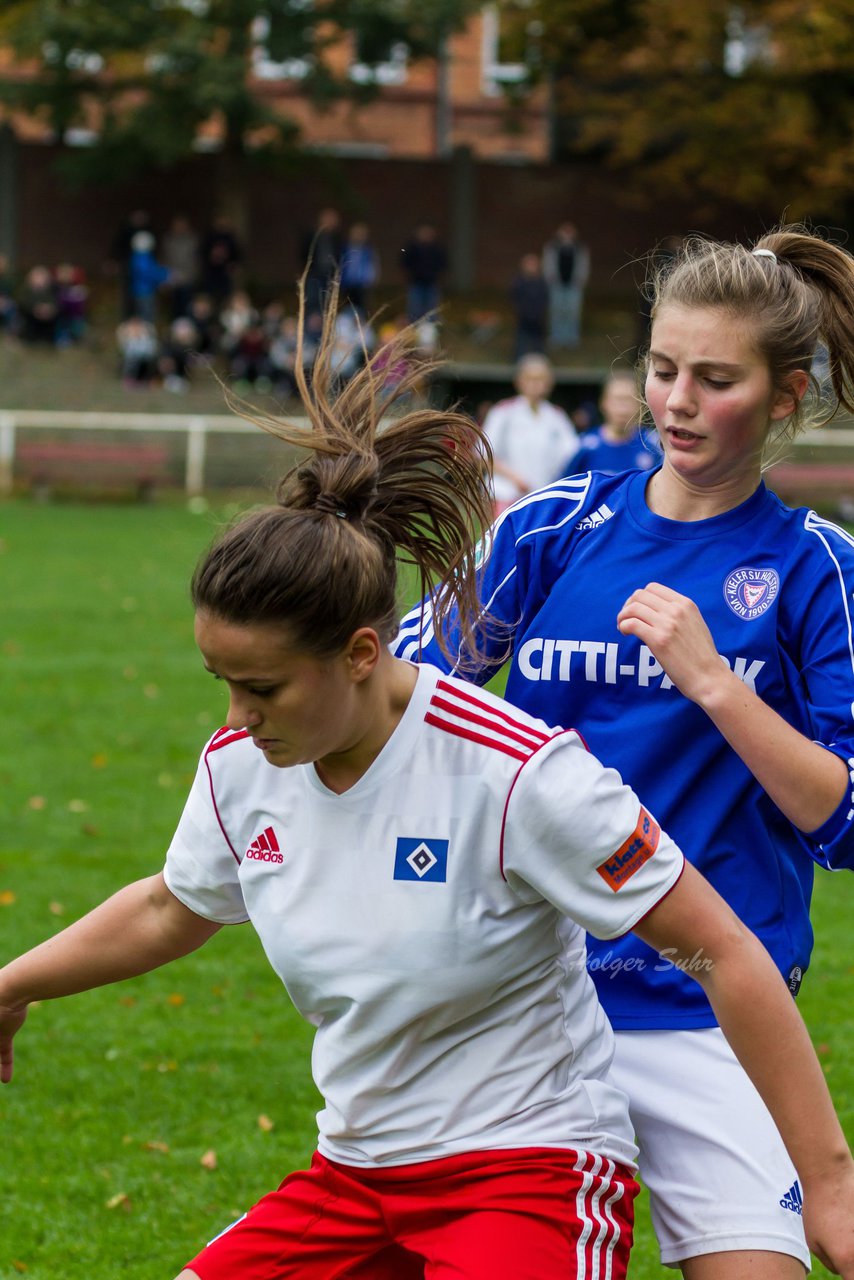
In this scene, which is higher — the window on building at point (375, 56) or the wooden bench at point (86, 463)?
the window on building at point (375, 56)

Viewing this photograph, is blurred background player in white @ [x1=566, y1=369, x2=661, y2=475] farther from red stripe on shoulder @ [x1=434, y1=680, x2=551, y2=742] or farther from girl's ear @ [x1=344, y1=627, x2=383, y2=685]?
girl's ear @ [x1=344, y1=627, x2=383, y2=685]

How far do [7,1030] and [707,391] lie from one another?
159cm

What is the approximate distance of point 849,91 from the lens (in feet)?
108

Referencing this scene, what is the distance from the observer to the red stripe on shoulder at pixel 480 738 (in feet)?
8.22

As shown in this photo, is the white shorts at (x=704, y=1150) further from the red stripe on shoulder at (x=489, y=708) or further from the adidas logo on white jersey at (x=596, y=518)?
the adidas logo on white jersey at (x=596, y=518)

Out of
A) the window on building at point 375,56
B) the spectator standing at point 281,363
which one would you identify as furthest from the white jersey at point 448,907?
the window on building at point 375,56

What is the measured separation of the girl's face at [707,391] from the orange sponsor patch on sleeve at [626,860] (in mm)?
741

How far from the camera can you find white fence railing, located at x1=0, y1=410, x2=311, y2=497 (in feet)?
81.8

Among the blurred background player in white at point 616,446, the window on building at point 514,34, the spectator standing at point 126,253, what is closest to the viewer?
the blurred background player in white at point 616,446

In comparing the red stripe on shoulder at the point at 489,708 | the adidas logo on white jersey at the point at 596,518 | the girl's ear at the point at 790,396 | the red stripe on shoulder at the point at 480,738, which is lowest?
the red stripe on shoulder at the point at 480,738

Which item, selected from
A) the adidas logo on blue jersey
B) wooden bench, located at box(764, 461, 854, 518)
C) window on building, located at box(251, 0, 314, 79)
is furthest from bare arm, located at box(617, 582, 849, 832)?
window on building, located at box(251, 0, 314, 79)

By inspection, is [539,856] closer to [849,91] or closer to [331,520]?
[331,520]

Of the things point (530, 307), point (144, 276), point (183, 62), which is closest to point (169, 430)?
point (144, 276)

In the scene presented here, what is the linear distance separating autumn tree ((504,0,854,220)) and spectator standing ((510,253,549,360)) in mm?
5050
